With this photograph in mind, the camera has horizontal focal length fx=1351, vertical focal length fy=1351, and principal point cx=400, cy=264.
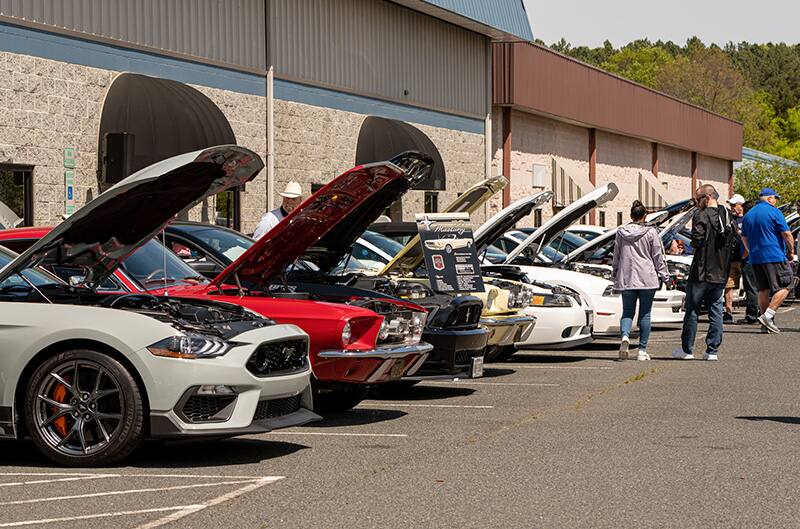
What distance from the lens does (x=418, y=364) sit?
10.4 m

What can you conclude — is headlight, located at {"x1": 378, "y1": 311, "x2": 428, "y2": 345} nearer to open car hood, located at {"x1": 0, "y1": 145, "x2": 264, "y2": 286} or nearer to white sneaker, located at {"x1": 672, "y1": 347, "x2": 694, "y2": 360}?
open car hood, located at {"x1": 0, "y1": 145, "x2": 264, "y2": 286}

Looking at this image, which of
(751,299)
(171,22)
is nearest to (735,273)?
(751,299)

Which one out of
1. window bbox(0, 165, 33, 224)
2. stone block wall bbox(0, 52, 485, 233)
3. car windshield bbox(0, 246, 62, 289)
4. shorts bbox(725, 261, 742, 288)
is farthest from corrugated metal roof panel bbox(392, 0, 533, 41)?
car windshield bbox(0, 246, 62, 289)

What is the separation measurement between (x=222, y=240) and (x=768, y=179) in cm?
6104

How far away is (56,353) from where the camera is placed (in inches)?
315

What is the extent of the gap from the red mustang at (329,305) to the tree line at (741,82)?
5950cm

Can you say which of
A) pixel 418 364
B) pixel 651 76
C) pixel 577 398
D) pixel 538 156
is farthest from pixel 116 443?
pixel 651 76

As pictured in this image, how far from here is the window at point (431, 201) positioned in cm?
3584

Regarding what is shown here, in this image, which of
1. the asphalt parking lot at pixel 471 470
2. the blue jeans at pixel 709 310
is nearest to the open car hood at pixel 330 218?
the asphalt parking lot at pixel 471 470

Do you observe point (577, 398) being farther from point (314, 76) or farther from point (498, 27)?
point (498, 27)

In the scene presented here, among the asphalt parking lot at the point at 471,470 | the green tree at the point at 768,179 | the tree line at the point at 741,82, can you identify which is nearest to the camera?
the asphalt parking lot at the point at 471,470

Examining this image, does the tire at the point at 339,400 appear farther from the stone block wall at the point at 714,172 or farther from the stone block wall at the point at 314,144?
the stone block wall at the point at 714,172

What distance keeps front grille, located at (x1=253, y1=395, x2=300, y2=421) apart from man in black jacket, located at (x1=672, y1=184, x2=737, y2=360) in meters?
7.76

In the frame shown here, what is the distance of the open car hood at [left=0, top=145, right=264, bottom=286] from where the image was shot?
8117 millimetres
